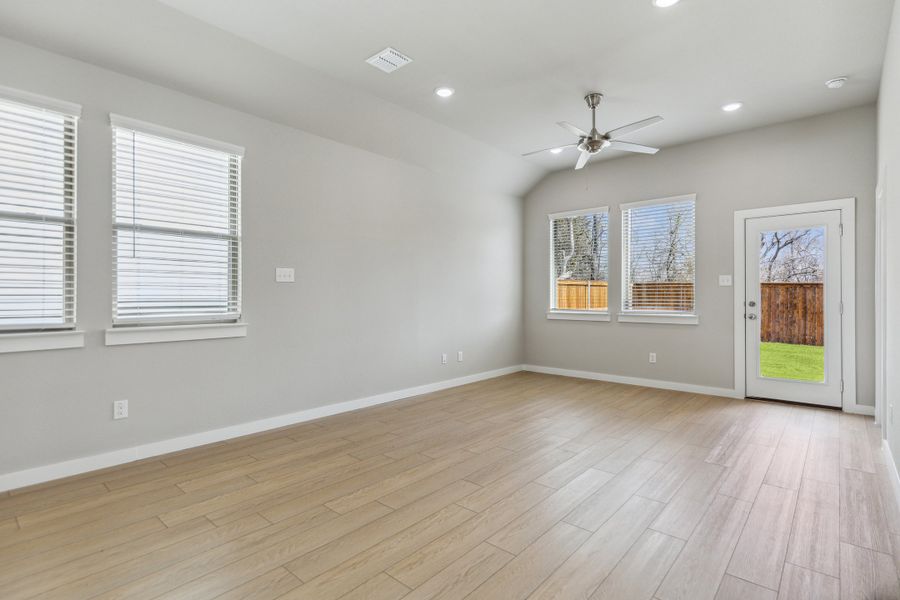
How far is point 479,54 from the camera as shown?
3.42 m

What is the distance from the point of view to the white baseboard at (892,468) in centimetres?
252

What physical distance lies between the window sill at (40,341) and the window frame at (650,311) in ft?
18.4

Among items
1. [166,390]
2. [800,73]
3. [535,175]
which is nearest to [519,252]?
[535,175]

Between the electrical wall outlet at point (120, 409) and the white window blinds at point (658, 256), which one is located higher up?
the white window blinds at point (658, 256)

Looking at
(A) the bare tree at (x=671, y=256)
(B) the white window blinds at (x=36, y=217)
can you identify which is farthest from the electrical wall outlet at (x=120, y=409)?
(A) the bare tree at (x=671, y=256)

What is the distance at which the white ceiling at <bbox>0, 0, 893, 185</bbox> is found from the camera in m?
2.82

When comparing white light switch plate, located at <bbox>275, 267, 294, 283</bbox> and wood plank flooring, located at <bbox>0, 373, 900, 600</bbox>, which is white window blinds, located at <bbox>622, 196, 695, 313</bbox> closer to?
wood plank flooring, located at <bbox>0, 373, 900, 600</bbox>

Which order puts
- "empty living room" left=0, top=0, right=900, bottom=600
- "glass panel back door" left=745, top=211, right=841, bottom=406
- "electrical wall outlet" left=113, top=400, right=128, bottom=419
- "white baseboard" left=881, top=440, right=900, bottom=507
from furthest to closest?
"glass panel back door" left=745, top=211, right=841, bottom=406, "electrical wall outlet" left=113, top=400, right=128, bottom=419, "white baseboard" left=881, top=440, right=900, bottom=507, "empty living room" left=0, top=0, right=900, bottom=600

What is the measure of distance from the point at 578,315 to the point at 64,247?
18.3 ft

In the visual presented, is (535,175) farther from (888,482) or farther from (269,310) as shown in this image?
(888,482)

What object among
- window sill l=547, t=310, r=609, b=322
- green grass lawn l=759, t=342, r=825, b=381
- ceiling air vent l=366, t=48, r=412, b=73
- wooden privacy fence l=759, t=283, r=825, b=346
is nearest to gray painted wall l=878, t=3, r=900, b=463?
wooden privacy fence l=759, t=283, r=825, b=346

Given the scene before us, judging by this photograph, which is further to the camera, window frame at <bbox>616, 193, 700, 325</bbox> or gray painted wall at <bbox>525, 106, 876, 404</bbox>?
window frame at <bbox>616, 193, 700, 325</bbox>

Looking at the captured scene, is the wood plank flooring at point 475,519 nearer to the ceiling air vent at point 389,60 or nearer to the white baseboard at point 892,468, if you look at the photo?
the white baseboard at point 892,468

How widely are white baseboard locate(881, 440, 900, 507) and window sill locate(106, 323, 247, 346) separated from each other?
4.51 metres
